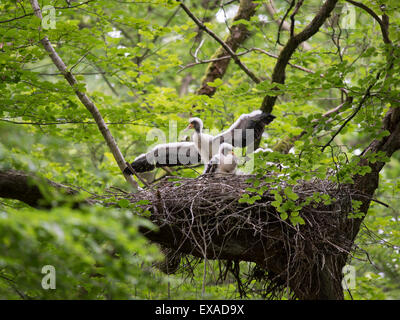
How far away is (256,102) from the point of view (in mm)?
6812

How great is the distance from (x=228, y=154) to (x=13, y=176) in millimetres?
2859

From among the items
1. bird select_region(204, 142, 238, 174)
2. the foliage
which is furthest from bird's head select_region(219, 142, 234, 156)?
the foliage

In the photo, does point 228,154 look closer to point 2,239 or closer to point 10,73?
point 10,73

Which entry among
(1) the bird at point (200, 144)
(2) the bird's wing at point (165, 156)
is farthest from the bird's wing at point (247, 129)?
(2) the bird's wing at point (165, 156)

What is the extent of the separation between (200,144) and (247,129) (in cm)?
81

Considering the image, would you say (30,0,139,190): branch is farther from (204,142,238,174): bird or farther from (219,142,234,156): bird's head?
(219,142,234,156): bird's head

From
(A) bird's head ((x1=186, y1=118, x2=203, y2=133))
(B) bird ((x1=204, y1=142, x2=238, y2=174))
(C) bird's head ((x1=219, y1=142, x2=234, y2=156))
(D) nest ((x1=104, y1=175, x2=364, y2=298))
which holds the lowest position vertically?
(D) nest ((x1=104, y1=175, x2=364, y2=298))

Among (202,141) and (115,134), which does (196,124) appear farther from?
(115,134)

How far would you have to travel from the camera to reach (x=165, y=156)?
235 inches

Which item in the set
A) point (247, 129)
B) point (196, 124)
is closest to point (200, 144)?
point (196, 124)

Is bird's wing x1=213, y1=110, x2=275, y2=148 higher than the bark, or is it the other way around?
bird's wing x1=213, y1=110, x2=275, y2=148

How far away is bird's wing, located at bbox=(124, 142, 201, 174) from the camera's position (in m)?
5.91

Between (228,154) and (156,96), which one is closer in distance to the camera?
(228,154)
